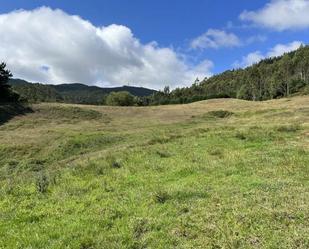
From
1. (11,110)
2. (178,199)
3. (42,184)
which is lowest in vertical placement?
(42,184)

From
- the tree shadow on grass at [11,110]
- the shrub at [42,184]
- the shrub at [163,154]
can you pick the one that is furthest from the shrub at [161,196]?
the tree shadow on grass at [11,110]

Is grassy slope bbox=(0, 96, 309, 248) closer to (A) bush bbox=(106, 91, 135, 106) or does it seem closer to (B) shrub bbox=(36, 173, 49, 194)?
(B) shrub bbox=(36, 173, 49, 194)

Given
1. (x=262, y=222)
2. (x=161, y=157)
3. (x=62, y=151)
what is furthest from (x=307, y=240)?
(x=62, y=151)

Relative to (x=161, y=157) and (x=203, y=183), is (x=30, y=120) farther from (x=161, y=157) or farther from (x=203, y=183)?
(x=203, y=183)

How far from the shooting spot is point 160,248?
985cm

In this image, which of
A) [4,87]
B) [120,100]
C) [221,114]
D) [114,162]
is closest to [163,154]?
[114,162]

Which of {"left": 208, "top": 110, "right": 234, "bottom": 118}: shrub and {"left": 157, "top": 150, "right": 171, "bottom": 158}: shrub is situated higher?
{"left": 208, "top": 110, "right": 234, "bottom": 118}: shrub

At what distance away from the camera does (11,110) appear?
64.6 metres

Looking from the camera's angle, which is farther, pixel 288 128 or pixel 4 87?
pixel 4 87

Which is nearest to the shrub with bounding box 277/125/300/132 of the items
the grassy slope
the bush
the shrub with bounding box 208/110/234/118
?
the grassy slope

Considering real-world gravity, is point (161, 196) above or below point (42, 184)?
above

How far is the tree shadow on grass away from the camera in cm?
6078

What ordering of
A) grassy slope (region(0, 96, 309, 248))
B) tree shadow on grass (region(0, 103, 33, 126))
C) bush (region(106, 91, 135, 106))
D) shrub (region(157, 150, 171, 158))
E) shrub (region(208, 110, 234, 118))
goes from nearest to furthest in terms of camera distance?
grassy slope (region(0, 96, 309, 248)), shrub (region(157, 150, 171, 158)), tree shadow on grass (region(0, 103, 33, 126)), shrub (region(208, 110, 234, 118)), bush (region(106, 91, 135, 106))

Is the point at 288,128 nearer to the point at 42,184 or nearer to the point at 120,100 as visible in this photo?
the point at 42,184
